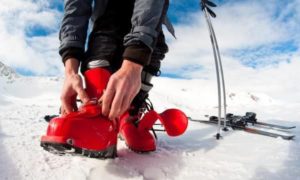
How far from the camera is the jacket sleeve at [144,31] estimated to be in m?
1.05

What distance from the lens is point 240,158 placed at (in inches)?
54.2

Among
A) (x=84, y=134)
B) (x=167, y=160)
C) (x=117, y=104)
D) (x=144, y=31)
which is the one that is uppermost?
(x=144, y=31)

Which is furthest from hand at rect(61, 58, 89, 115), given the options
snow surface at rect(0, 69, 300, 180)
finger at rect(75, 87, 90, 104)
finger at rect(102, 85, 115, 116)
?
snow surface at rect(0, 69, 300, 180)

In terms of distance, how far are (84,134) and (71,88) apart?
26 cm

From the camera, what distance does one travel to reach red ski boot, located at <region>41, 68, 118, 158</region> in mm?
972

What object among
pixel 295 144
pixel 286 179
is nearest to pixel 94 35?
pixel 286 179

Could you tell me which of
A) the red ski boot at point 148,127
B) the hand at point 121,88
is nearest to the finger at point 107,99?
the hand at point 121,88

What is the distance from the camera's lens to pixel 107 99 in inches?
39.2

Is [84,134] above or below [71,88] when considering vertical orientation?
below

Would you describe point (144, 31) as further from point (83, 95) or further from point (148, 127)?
point (148, 127)

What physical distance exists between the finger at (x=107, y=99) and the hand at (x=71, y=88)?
13 cm

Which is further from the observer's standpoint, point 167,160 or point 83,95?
point 167,160

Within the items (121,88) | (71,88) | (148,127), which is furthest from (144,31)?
(148,127)

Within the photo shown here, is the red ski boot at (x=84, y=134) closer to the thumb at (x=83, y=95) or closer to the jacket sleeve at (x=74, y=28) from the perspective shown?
the thumb at (x=83, y=95)
